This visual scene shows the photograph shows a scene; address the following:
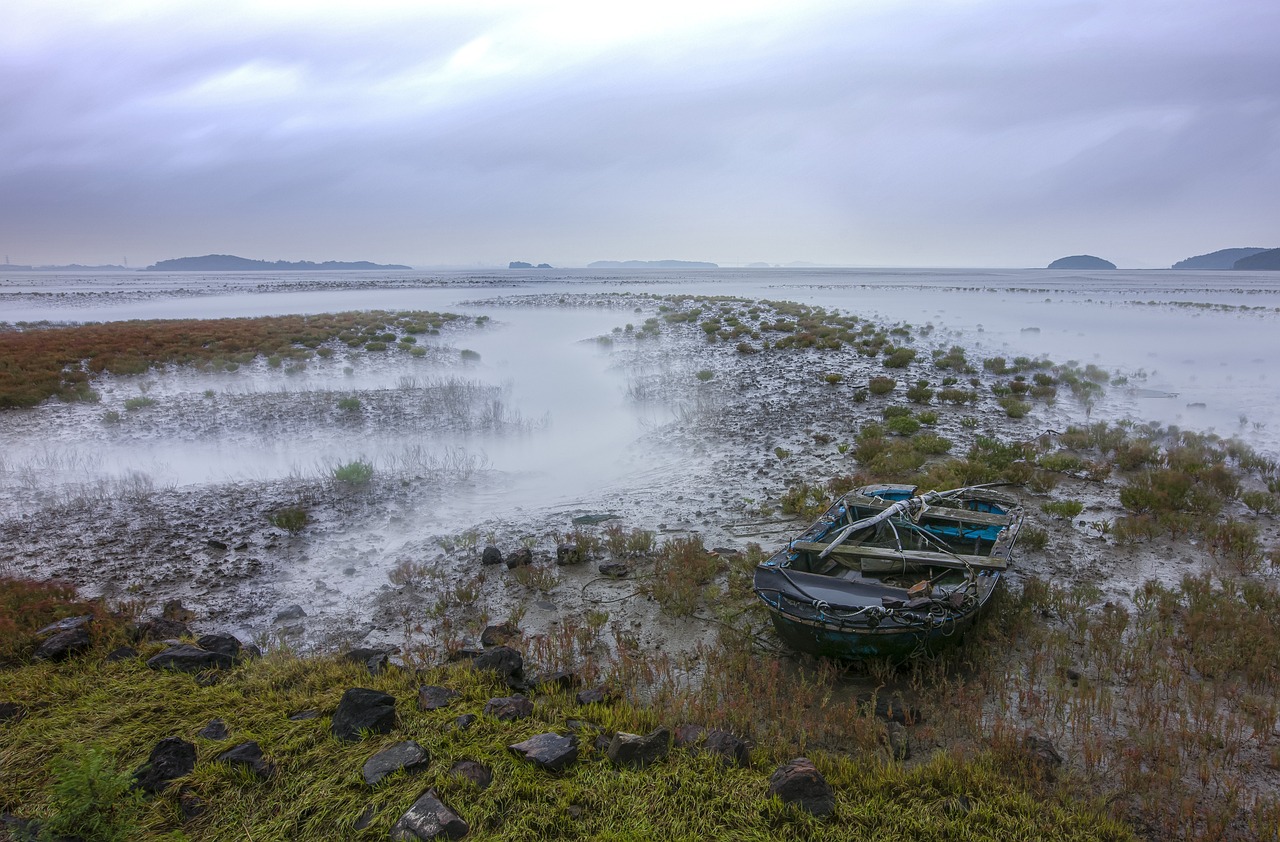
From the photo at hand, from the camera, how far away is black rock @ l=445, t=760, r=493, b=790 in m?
5.28

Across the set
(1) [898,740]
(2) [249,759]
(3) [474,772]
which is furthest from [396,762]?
(1) [898,740]

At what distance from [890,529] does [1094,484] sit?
20.4ft

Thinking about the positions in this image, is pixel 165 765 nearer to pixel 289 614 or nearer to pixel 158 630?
pixel 158 630

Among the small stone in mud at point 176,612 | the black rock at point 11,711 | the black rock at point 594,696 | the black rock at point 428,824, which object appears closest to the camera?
the black rock at point 428,824

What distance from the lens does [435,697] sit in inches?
250

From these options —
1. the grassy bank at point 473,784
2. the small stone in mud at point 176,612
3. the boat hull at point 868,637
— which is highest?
the boat hull at point 868,637

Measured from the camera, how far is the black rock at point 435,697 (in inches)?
246

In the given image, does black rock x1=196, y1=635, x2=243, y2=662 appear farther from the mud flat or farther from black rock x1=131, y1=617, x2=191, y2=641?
the mud flat

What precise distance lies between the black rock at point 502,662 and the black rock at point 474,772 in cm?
140

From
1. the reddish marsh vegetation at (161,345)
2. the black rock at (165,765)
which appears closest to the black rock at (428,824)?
the black rock at (165,765)

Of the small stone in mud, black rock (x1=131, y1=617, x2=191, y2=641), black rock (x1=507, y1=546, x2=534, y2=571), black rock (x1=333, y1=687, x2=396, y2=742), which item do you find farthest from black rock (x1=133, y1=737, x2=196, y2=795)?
black rock (x1=507, y1=546, x2=534, y2=571)

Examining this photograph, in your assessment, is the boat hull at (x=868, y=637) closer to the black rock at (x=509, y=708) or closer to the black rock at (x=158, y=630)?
the black rock at (x=509, y=708)

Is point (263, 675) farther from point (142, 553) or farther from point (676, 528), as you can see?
point (676, 528)

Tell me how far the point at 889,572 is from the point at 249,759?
7379 mm
